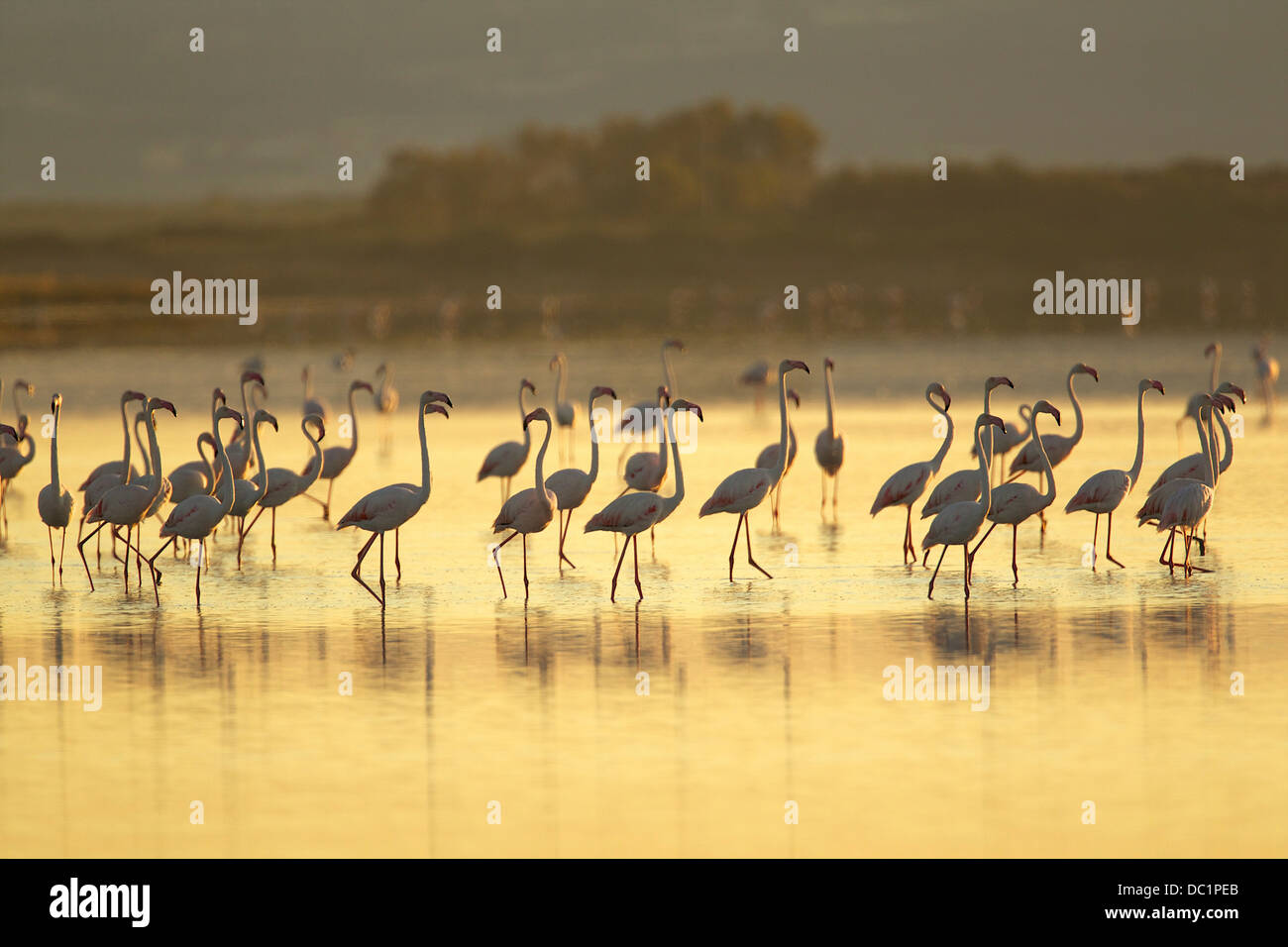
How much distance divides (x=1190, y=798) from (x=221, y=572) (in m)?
7.98

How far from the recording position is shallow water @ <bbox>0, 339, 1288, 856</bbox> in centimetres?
643

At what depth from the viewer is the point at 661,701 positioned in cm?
829

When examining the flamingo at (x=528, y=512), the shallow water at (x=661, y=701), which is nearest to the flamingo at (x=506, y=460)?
the shallow water at (x=661, y=701)

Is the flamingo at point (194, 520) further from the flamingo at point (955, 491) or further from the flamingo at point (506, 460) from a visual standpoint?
the flamingo at point (955, 491)

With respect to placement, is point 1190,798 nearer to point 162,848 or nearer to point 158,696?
point 162,848

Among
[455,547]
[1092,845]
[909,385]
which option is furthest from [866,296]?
[1092,845]

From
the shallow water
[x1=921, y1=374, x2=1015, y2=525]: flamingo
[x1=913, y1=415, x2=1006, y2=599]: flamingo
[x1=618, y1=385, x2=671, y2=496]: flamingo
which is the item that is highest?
[x1=618, y1=385, x2=671, y2=496]: flamingo

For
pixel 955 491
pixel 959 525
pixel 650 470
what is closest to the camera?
pixel 959 525

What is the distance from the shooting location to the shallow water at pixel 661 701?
21.1 ft

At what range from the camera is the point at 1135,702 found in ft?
26.5

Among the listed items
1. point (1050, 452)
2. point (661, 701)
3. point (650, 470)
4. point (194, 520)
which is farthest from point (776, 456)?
point (661, 701)

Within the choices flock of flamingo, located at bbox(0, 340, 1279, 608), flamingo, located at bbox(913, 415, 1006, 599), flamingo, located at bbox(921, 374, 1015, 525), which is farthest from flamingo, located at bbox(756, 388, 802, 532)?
flamingo, located at bbox(913, 415, 1006, 599)

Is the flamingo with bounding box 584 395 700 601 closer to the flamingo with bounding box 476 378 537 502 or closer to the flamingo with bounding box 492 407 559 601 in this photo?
the flamingo with bounding box 492 407 559 601

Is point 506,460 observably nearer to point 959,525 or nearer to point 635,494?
point 635,494
